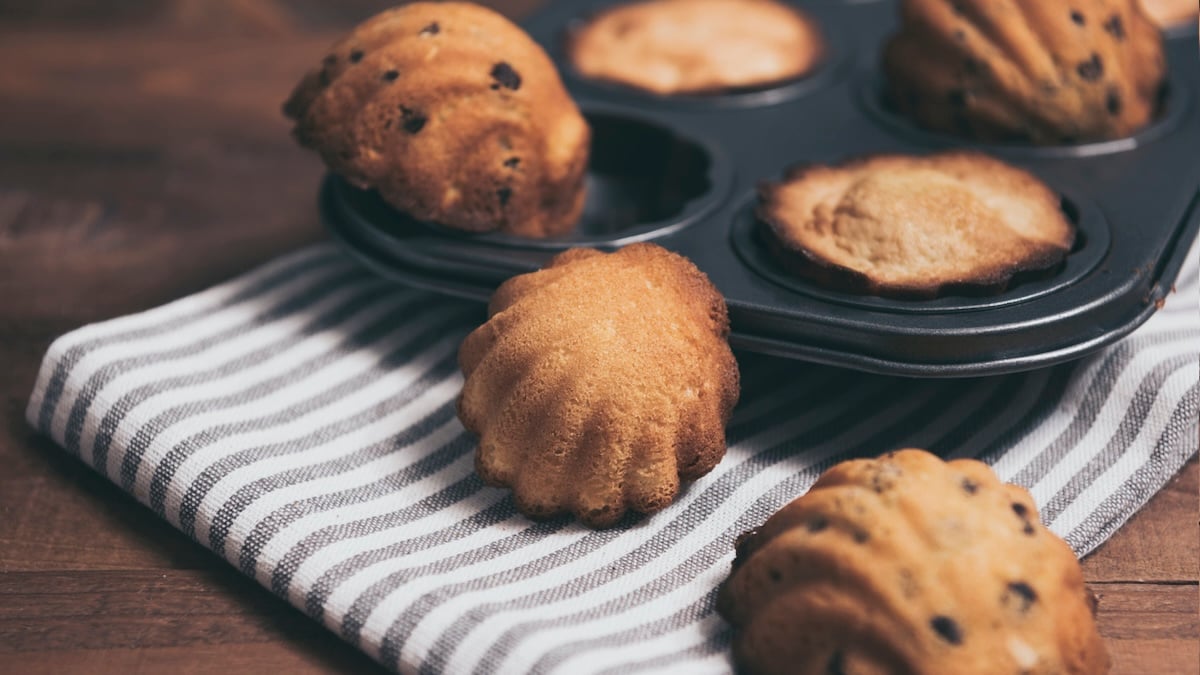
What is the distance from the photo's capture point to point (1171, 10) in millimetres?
2402

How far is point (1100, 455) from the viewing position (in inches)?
62.1

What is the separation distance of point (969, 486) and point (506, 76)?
81cm

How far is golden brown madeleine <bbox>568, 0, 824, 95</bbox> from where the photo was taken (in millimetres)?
2152

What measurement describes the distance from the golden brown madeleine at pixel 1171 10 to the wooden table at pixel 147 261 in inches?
43.8

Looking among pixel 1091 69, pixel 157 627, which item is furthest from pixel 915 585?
pixel 1091 69

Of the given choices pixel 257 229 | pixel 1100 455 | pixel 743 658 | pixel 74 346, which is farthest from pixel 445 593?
pixel 257 229

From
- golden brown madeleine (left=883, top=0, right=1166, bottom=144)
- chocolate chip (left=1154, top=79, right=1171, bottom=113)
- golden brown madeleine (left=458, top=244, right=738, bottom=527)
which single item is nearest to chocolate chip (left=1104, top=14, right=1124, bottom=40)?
golden brown madeleine (left=883, top=0, right=1166, bottom=144)

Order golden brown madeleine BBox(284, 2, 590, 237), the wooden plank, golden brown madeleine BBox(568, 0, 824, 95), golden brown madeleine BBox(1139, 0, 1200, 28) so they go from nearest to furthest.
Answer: the wooden plank → golden brown madeleine BBox(284, 2, 590, 237) → golden brown madeleine BBox(568, 0, 824, 95) → golden brown madeleine BBox(1139, 0, 1200, 28)

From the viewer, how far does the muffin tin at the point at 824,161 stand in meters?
1.51

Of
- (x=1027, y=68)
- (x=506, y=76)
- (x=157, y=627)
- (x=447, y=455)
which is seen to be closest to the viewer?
(x=157, y=627)

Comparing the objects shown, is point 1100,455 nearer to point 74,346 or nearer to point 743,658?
point 743,658

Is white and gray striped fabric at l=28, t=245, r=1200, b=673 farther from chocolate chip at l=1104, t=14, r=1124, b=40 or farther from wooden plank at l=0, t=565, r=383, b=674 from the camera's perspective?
chocolate chip at l=1104, t=14, r=1124, b=40

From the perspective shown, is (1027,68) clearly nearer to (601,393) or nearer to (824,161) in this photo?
(824,161)

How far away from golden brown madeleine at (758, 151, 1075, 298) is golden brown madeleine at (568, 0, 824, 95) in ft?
1.49
